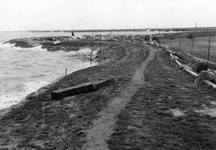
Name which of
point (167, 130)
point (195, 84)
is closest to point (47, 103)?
point (167, 130)

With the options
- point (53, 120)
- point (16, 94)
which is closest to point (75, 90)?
point (53, 120)

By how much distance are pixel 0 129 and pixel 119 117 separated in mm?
3198

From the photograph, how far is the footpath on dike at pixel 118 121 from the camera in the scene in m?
5.18

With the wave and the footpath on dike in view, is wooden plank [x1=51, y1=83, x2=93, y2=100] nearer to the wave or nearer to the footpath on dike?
the footpath on dike

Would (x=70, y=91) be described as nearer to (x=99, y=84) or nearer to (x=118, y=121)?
(x=99, y=84)

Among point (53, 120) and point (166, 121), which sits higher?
point (166, 121)

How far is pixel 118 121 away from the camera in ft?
20.9

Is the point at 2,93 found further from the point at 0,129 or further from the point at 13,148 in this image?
the point at 13,148

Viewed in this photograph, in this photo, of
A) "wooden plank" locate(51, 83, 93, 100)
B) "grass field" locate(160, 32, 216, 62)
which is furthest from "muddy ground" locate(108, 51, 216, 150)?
"grass field" locate(160, 32, 216, 62)

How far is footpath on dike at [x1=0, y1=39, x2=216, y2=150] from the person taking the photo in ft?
17.0

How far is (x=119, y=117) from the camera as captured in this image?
22.0ft

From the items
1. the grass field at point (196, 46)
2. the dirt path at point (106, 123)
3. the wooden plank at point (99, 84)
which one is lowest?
the dirt path at point (106, 123)

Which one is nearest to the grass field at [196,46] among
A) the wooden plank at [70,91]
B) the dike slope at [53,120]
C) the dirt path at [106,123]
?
the dirt path at [106,123]

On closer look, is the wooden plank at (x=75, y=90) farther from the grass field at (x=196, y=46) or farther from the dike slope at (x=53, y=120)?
the grass field at (x=196, y=46)
